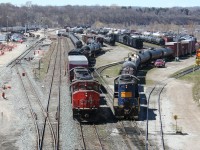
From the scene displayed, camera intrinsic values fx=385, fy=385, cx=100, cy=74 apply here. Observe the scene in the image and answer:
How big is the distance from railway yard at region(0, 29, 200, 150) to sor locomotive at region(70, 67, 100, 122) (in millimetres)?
694

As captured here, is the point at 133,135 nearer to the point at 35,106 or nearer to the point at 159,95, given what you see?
the point at 35,106

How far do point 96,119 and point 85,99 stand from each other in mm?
2242

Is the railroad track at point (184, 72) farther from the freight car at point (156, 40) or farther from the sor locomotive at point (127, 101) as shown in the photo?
the freight car at point (156, 40)

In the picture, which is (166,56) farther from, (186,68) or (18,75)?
(18,75)

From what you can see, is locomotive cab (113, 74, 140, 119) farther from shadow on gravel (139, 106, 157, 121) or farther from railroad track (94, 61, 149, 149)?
shadow on gravel (139, 106, 157, 121)

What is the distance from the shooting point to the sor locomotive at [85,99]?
1089 inches

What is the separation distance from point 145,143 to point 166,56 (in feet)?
142

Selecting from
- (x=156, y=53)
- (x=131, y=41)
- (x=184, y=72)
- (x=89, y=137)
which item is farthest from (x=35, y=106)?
(x=131, y=41)

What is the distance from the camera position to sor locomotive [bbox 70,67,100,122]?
27.7m

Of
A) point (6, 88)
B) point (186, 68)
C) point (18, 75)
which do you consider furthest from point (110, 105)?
point (186, 68)

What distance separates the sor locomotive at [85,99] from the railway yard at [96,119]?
694 mm

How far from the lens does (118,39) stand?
107 metres

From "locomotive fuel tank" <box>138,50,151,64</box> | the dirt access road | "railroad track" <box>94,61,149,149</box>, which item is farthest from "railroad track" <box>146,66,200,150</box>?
"locomotive fuel tank" <box>138,50,151,64</box>

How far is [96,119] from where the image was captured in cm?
2898
